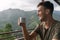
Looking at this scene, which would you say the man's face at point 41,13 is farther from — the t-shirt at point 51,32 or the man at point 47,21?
the t-shirt at point 51,32

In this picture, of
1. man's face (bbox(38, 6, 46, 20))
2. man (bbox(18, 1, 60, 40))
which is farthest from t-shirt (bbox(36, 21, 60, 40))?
man's face (bbox(38, 6, 46, 20))

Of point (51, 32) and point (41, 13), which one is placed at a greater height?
point (41, 13)

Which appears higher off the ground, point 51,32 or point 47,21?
point 47,21

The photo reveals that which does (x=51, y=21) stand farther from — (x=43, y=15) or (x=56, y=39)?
(x=56, y=39)

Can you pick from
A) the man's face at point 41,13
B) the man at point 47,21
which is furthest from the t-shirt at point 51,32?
the man's face at point 41,13

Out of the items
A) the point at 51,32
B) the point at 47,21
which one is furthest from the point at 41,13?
the point at 51,32

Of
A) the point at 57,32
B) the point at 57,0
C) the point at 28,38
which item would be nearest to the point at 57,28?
the point at 57,32

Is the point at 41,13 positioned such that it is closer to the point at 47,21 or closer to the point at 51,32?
the point at 47,21

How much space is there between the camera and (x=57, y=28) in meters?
2.60

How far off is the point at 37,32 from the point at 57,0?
1.81 meters

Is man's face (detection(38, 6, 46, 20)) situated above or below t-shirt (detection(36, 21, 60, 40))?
above

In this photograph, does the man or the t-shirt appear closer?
the t-shirt

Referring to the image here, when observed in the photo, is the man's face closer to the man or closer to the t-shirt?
the man

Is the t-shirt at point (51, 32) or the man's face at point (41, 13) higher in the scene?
the man's face at point (41, 13)
